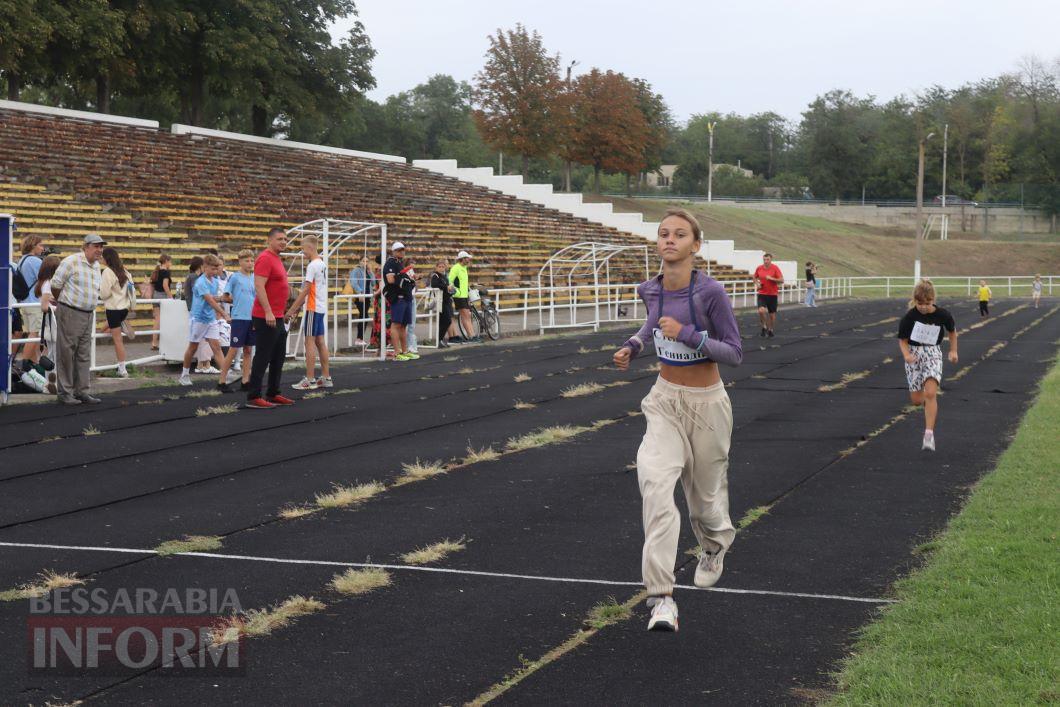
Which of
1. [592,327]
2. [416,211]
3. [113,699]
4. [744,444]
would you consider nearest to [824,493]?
[744,444]

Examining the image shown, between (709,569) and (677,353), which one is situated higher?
(677,353)

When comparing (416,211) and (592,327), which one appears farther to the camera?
(416,211)

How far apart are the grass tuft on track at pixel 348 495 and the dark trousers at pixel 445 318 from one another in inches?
630

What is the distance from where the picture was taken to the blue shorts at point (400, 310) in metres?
22.0

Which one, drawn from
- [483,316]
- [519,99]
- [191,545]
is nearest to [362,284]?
[483,316]

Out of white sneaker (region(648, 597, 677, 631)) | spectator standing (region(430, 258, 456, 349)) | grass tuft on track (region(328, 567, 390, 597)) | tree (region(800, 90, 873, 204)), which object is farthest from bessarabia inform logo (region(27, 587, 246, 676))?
tree (region(800, 90, 873, 204))

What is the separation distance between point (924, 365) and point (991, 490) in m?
3.09

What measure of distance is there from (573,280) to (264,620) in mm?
35487

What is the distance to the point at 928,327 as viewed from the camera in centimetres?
1223

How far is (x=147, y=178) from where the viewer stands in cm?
3431

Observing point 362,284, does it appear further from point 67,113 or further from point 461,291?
point 67,113

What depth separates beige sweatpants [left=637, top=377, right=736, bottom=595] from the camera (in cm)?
583

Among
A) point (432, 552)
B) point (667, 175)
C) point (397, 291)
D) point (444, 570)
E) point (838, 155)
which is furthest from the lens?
point (667, 175)

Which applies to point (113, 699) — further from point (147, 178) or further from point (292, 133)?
point (292, 133)
